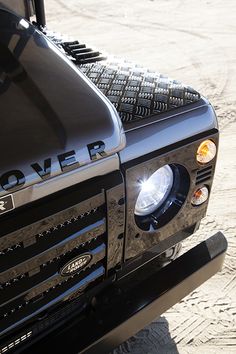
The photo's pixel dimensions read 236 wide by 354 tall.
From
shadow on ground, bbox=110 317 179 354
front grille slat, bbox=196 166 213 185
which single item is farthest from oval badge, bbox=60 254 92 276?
shadow on ground, bbox=110 317 179 354

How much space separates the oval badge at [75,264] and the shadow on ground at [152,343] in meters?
1.12

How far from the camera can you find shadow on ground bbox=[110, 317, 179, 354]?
2.72 meters

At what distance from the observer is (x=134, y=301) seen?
2037mm

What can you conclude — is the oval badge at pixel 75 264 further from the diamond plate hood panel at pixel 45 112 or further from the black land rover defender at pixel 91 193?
the diamond plate hood panel at pixel 45 112

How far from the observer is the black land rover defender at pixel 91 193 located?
61.0 inches

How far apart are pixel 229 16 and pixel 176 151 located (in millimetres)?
8593

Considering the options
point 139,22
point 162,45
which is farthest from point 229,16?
point 162,45

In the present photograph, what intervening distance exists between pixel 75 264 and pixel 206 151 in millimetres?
741

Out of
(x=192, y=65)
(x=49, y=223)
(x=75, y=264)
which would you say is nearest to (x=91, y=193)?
(x=49, y=223)

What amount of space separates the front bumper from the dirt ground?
683 millimetres

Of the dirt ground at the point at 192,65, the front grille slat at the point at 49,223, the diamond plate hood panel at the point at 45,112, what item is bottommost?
the dirt ground at the point at 192,65

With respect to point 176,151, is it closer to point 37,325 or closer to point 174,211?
point 174,211

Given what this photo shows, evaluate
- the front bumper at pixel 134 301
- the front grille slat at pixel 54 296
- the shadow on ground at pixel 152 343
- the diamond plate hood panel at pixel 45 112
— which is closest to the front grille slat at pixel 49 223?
the diamond plate hood panel at pixel 45 112

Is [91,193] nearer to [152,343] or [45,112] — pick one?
[45,112]
